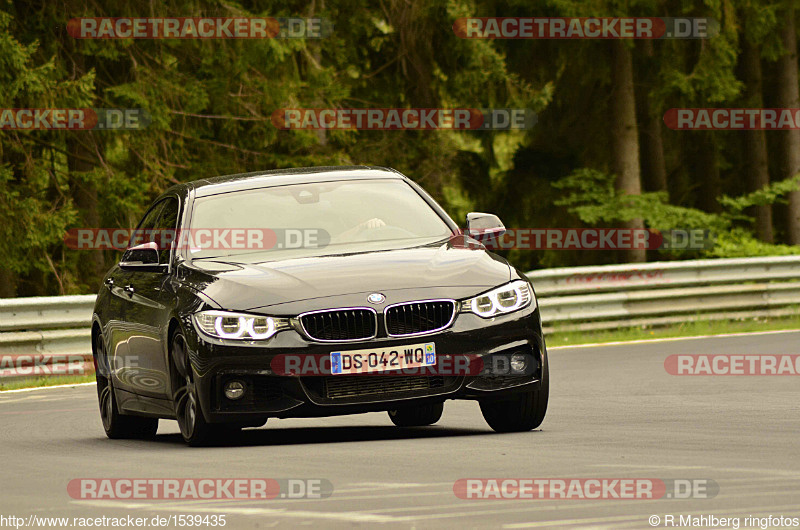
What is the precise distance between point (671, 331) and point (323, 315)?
473 inches

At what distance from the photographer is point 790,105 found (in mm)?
35938

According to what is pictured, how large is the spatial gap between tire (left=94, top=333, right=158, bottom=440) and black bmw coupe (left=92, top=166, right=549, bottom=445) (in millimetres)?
648

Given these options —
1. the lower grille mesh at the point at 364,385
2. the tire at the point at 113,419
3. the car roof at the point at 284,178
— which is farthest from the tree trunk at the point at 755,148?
the lower grille mesh at the point at 364,385

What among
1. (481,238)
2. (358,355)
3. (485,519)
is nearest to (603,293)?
(481,238)

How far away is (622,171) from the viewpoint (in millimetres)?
32938

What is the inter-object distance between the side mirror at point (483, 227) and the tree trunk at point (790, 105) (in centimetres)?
2535

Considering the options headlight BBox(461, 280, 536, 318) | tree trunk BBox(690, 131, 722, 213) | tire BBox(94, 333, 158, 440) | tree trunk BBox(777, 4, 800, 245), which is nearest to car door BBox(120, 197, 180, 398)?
tire BBox(94, 333, 158, 440)

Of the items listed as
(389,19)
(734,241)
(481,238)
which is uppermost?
(389,19)

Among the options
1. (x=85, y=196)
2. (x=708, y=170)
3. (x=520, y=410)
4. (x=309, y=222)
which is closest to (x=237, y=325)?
(x=309, y=222)

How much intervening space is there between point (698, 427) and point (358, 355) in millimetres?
2156

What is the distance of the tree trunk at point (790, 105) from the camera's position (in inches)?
1373

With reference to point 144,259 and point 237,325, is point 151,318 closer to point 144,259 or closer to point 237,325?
point 144,259

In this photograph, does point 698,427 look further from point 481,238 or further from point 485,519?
point 485,519

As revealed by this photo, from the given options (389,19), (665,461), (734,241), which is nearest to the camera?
(665,461)
